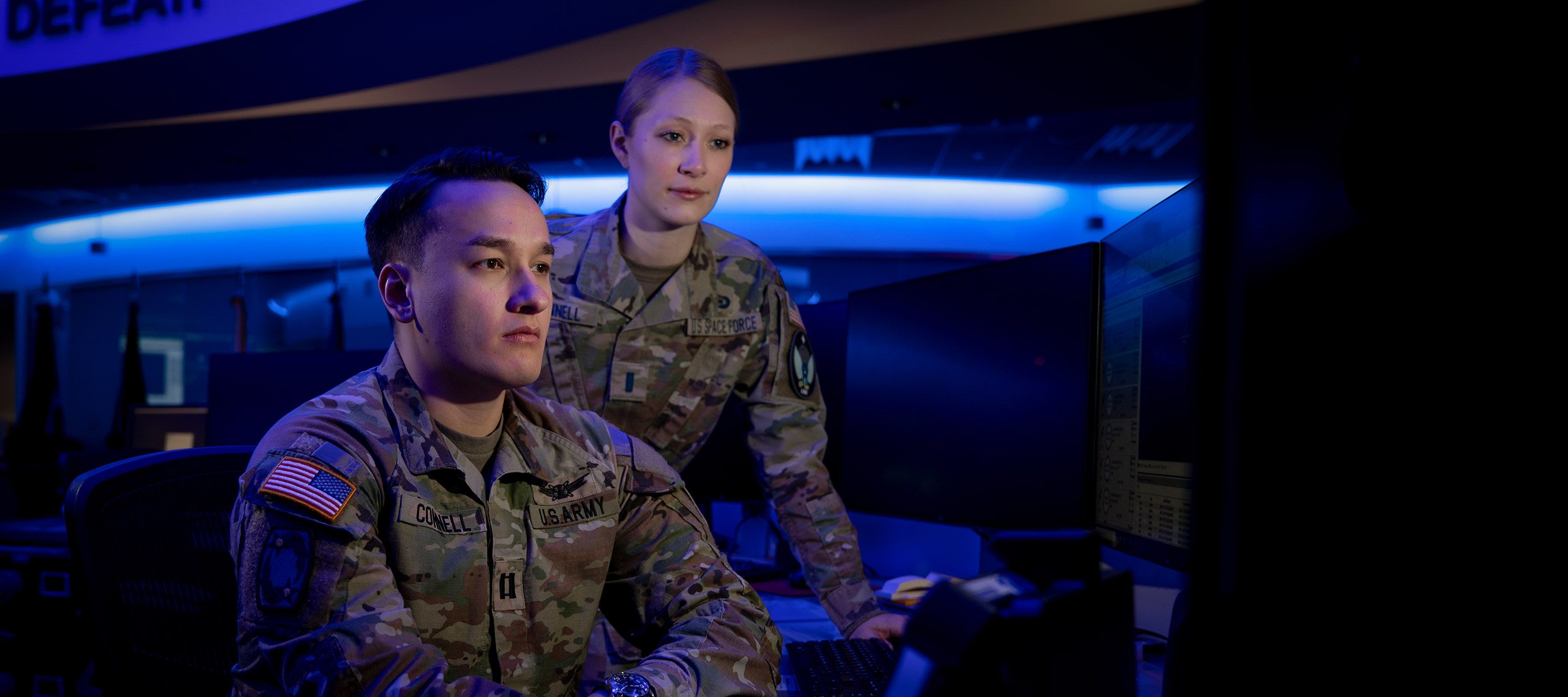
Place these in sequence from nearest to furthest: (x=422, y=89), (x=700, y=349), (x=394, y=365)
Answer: (x=394, y=365) → (x=700, y=349) → (x=422, y=89)

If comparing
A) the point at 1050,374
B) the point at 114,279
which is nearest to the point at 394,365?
the point at 1050,374

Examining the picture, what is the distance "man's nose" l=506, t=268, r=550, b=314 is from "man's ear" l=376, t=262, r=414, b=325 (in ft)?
0.41

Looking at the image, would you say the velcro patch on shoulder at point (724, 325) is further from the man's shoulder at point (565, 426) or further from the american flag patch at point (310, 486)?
the american flag patch at point (310, 486)

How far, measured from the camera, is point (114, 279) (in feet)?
26.5

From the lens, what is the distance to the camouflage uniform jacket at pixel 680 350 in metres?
1.66

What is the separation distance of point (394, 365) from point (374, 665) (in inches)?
15.7

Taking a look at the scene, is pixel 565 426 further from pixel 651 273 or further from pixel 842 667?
pixel 651 273

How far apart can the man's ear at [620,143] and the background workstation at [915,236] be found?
52cm

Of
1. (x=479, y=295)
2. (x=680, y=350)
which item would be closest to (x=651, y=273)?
(x=680, y=350)

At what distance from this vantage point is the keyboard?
1.03 m

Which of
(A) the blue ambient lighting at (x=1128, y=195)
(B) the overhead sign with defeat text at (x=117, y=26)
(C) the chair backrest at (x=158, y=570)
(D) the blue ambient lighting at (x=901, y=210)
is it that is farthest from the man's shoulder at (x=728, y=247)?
(A) the blue ambient lighting at (x=1128, y=195)

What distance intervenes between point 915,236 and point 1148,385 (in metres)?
6.12

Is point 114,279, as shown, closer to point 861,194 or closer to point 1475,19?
point 861,194

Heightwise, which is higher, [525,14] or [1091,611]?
[525,14]
